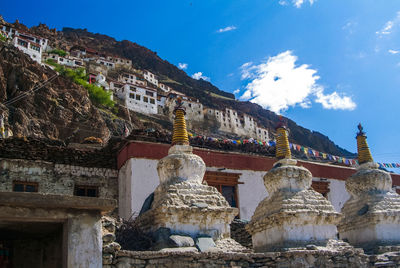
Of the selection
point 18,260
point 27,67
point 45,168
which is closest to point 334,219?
point 18,260

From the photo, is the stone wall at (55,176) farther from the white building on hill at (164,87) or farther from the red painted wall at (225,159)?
the white building on hill at (164,87)

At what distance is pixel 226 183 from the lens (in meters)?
19.6

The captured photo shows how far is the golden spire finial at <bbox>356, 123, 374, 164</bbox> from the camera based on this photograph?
15.9 meters

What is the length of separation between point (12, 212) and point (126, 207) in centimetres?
1016

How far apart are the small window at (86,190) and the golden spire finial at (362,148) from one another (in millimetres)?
11320

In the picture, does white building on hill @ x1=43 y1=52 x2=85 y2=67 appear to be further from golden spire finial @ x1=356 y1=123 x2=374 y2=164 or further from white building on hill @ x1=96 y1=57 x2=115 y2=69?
golden spire finial @ x1=356 y1=123 x2=374 y2=164

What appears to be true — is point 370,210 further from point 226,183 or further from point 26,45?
point 26,45

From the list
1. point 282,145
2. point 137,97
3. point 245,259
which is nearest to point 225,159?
point 282,145

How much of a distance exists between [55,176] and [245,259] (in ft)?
34.2

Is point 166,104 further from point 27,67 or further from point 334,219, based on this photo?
point 334,219

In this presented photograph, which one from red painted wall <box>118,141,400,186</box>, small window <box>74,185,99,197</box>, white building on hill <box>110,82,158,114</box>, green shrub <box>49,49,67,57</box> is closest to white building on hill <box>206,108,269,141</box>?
white building on hill <box>110,82,158,114</box>

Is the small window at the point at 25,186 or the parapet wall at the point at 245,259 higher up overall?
the small window at the point at 25,186

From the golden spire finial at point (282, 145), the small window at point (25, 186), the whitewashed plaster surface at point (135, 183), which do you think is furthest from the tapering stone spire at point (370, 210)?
the small window at point (25, 186)

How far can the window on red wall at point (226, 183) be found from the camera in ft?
63.1
